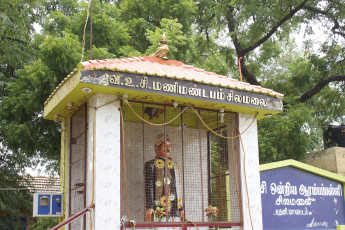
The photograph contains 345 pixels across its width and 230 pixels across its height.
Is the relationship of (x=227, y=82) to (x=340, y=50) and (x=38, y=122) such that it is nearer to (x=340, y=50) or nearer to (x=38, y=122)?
(x=38, y=122)

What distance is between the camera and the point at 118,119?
759cm

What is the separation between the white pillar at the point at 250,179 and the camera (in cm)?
869

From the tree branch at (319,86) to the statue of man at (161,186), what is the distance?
380 inches

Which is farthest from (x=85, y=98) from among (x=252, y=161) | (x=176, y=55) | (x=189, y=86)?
(x=176, y=55)

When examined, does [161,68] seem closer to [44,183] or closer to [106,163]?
[106,163]

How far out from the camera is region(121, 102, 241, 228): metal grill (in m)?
Result: 8.79

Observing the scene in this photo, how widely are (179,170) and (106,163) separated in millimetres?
2900

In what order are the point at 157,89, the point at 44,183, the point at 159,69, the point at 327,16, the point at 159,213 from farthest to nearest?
the point at 44,183
the point at 327,16
the point at 159,69
the point at 159,213
the point at 157,89

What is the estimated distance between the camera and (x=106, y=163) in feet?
24.1

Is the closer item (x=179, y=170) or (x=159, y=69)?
(x=159, y=69)

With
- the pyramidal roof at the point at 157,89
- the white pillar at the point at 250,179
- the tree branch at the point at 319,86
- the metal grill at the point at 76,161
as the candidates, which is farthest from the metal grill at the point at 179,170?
the tree branch at the point at 319,86

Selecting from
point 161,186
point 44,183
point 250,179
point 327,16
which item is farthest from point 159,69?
point 44,183

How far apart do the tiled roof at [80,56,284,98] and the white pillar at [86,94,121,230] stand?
1.99ft

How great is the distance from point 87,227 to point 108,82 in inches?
96.9
